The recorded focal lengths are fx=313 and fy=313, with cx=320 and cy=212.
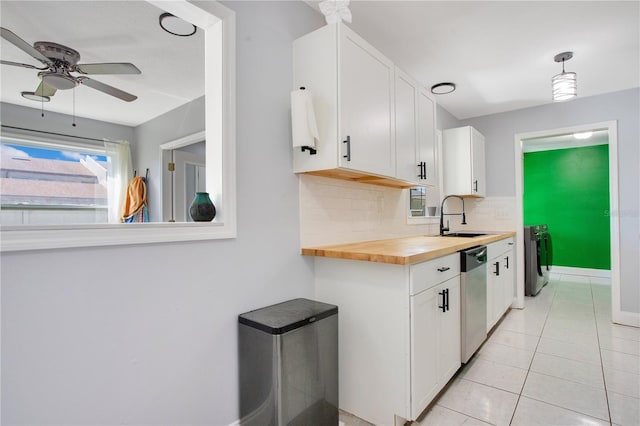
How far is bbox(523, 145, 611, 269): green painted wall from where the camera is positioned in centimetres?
542

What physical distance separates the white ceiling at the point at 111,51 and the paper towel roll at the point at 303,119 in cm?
103

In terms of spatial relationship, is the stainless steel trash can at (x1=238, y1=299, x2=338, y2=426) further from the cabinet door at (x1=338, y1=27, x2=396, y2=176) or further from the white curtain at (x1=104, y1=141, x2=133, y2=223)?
the white curtain at (x1=104, y1=141, x2=133, y2=223)

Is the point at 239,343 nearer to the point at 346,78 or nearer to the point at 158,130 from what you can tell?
the point at 346,78

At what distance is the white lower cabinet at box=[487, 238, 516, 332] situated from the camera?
283 cm

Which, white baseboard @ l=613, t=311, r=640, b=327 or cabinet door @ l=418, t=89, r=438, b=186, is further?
white baseboard @ l=613, t=311, r=640, b=327

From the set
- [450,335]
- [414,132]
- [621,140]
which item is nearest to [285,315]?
[450,335]

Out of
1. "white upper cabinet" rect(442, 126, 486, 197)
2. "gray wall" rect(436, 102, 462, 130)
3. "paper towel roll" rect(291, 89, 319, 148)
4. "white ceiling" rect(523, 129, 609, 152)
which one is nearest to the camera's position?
"paper towel roll" rect(291, 89, 319, 148)

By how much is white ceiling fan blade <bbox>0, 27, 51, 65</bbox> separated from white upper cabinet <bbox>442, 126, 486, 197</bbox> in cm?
381

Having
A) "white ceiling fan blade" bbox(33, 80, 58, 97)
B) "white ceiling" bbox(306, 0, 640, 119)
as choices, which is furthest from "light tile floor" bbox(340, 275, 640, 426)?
"white ceiling fan blade" bbox(33, 80, 58, 97)

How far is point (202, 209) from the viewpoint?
4.82ft

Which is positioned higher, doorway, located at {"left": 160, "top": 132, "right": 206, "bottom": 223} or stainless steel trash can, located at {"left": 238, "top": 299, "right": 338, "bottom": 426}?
doorway, located at {"left": 160, "top": 132, "right": 206, "bottom": 223}

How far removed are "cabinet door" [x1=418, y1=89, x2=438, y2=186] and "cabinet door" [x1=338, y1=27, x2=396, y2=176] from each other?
49cm

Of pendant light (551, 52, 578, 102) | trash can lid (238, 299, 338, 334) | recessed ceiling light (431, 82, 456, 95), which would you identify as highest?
recessed ceiling light (431, 82, 456, 95)

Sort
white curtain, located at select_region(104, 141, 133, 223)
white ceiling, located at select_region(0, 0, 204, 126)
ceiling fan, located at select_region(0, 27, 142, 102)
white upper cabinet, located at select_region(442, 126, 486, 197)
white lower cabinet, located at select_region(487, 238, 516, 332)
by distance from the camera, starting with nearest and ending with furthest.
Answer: white ceiling, located at select_region(0, 0, 204, 126)
ceiling fan, located at select_region(0, 27, 142, 102)
white lower cabinet, located at select_region(487, 238, 516, 332)
white curtain, located at select_region(104, 141, 133, 223)
white upper cabinet, located at select_region(442, 126, 486, 197)
